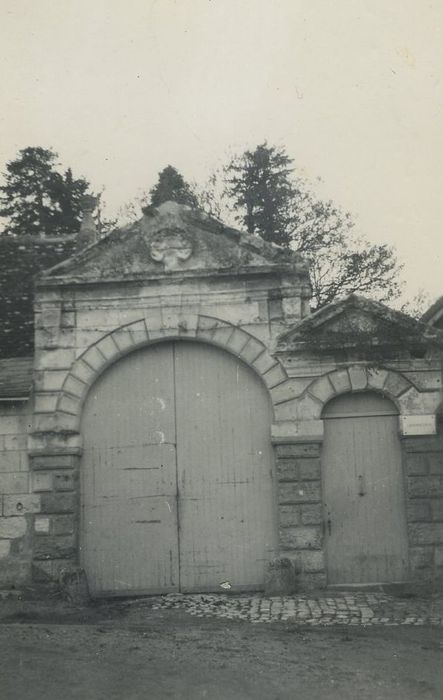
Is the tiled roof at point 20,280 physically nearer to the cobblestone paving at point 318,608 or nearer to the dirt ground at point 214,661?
the cobblestone paving at point 318,608

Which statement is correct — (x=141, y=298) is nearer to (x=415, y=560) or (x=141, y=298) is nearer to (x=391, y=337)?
(x=391, y=337)

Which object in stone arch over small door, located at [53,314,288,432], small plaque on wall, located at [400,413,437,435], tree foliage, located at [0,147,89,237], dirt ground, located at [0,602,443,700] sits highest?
tree foliage, located at [0,147,89,237]

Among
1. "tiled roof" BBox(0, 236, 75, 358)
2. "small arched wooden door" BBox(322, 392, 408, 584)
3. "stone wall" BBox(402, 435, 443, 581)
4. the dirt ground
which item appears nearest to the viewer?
the dirt ground

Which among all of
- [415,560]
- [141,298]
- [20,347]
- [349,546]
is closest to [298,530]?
[349,546]

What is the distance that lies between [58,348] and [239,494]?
326cm

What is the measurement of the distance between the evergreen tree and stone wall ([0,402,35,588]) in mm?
17132

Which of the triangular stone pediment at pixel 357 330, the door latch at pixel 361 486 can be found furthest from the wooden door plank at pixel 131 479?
the door latch at pixel 361 486

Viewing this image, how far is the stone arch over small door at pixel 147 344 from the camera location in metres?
10.5

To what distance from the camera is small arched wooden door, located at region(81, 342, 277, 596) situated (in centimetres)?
1038

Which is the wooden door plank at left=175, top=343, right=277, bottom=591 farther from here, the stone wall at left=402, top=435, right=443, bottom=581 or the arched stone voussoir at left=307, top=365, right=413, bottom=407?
the stone wall at left=402, top=435, right=443, bottom=581

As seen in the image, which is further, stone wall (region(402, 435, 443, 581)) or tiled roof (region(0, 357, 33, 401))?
tiled roof (region(0, 357, 33, 401))

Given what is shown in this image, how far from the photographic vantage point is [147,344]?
35.3ft

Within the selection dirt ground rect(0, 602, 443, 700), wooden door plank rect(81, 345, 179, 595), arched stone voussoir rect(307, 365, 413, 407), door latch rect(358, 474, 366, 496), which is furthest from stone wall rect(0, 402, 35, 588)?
door latch rect(358, 474, 366, 496)

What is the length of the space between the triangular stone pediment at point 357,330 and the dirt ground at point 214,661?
3.75 m
